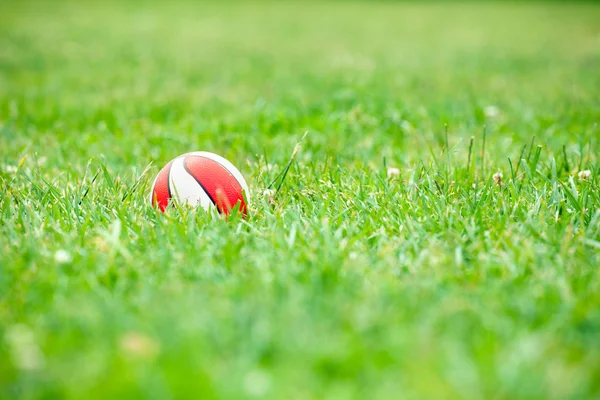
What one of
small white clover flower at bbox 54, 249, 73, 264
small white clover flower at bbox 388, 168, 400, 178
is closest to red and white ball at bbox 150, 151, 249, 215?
small white clover flower at bbox 54, 249, 73, 264

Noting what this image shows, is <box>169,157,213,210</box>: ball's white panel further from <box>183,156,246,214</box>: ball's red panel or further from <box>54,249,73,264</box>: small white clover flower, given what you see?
<box>54,249,73,264</box>: small white clover flower

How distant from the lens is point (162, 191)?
8.13 ft

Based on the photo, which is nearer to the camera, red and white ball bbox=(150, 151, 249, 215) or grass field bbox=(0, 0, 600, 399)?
grass field bbox=(0, 0, 600, 399)

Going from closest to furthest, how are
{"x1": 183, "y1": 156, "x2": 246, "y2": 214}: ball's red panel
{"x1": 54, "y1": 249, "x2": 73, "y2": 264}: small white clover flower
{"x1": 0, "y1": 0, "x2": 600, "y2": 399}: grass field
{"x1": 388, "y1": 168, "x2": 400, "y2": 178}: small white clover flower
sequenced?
{"x1": 0, "y1": 0, "x2": 600, "y2": 399}: grass field, {"x1": 54, "y1": 249, "x2": 73, "y2": 264}: small white clover flower, {"x1": 183, "y1": 156, "x2": 246, "y2": 214}: ball's red panel, {"x1": 388, "y1": 168, "x2": 400, "y2": 178}: small white clover flower

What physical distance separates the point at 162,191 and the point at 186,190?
0.11 metres

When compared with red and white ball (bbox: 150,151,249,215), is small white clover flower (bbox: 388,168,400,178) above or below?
below

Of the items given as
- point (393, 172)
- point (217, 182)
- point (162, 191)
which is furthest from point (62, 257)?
point (393, 172)

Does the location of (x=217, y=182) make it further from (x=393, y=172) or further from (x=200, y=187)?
(x=393, y=172)

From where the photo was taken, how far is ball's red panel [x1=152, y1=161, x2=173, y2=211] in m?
2.46

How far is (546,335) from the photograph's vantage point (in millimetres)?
1533

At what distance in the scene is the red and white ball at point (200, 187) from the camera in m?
2.43

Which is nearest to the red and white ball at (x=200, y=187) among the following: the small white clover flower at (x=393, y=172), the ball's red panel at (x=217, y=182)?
the ball's red panel at (x=217, y=182)

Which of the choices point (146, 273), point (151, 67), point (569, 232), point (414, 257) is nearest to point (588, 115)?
point (569, 232)

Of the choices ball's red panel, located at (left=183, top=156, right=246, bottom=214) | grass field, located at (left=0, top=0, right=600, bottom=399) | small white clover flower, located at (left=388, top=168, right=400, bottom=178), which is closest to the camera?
grass field, located at (left=0, top=0, right=600, bottom=399)
